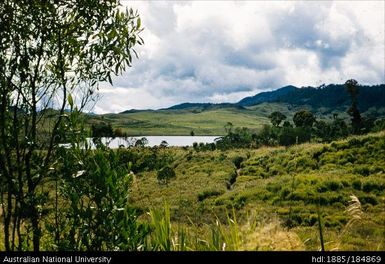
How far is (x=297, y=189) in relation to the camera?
5544cm

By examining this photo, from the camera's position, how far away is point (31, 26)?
9.51m

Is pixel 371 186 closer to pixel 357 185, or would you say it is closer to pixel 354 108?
pixel 357 185

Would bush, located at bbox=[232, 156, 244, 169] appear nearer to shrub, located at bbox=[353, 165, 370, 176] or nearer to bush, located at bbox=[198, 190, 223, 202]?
bush, located at bbox=[198, 190, 223, 202]

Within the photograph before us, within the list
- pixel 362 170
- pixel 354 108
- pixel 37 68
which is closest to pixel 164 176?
pixel 362 170

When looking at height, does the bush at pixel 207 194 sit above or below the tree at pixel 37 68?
below

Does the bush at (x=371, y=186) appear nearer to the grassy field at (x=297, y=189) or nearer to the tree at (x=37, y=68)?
the grassy field at (x=297, y=189)

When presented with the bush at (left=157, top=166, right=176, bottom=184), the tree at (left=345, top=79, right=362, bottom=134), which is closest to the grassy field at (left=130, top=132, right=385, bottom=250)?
the bush at (left=157, top=166, right=176, bottom=184)

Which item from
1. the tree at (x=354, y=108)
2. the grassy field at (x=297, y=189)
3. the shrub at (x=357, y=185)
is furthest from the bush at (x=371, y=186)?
the tree at (x=354, y=108)

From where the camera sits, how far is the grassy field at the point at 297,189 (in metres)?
42.4

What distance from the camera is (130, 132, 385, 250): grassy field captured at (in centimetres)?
4245
